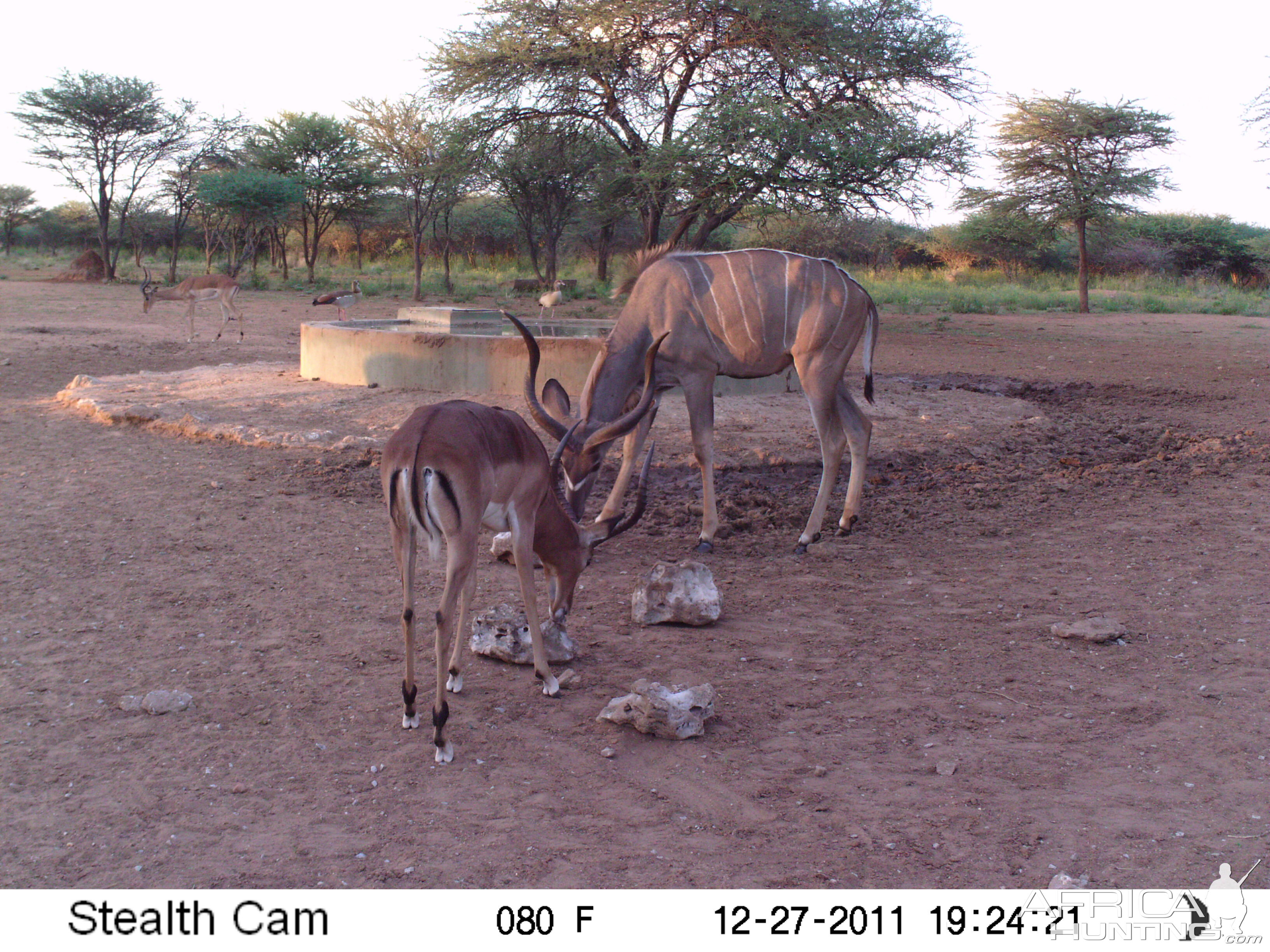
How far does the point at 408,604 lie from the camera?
11.9 feet

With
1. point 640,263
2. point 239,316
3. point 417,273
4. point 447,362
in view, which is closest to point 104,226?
point 417,273

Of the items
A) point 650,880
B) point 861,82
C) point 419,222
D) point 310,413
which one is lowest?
point 650,880

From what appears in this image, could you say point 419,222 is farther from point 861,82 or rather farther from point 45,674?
point 45,674

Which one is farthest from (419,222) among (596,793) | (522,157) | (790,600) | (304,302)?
(596,793)

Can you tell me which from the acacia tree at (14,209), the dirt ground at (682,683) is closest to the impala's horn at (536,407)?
the dirt ground at (682,683)

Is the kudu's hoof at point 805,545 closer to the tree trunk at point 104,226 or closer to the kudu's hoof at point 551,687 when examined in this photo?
the kudu's hoof at point 551,687

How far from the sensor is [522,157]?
2039 cm

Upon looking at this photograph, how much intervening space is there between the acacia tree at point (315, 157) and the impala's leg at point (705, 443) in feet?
95.7

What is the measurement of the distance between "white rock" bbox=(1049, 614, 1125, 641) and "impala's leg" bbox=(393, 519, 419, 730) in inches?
112

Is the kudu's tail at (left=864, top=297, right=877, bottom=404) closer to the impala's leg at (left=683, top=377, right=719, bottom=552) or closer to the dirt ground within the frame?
the dirt ground

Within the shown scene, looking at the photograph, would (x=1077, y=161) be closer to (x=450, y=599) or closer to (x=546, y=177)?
(x=546, y=177)

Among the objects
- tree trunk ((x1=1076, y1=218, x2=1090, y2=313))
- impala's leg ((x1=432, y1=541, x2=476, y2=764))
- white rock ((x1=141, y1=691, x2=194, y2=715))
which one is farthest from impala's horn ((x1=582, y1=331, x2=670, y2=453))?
tree trunk ((x1=1076, y1=218, x2=1090, y2=313))

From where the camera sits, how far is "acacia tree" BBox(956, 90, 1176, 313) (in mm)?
24250

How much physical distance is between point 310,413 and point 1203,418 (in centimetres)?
869
